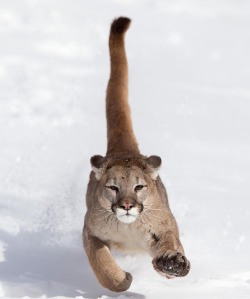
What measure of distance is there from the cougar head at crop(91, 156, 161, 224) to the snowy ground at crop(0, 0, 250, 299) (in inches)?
23.7

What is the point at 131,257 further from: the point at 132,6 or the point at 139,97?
the point at 132,6

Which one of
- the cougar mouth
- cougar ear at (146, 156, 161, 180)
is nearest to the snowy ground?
the cougar mouth

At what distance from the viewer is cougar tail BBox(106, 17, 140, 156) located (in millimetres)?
7070

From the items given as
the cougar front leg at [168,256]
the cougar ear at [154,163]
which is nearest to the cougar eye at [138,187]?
the cougar ear at [154,163]

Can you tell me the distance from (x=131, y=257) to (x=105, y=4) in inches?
407

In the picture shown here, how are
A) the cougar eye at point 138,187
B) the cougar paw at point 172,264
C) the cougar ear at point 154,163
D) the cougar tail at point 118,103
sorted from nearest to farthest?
the cougar paw at point 172,264 → the cougar eye at point 138,187 → the cougar ear at point 154,163 → the cougar tail at point 118,103

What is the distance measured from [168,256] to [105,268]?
1.51ft

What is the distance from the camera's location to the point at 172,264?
5.62 meters

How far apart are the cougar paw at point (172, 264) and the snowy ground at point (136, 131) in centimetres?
28

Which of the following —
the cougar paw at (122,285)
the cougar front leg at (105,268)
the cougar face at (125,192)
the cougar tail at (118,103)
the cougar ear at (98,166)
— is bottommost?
the cougar paw at (122,285)

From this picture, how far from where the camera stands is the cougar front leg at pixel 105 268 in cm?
579

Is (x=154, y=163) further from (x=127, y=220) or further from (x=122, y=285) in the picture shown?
(x=122, y=285)

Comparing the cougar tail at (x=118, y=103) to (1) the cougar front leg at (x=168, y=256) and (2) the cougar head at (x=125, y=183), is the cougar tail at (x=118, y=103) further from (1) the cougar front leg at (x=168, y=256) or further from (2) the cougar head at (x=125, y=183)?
(1) the cougar front leg at (x=168, y=256)

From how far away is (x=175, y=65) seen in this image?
14.0 m
